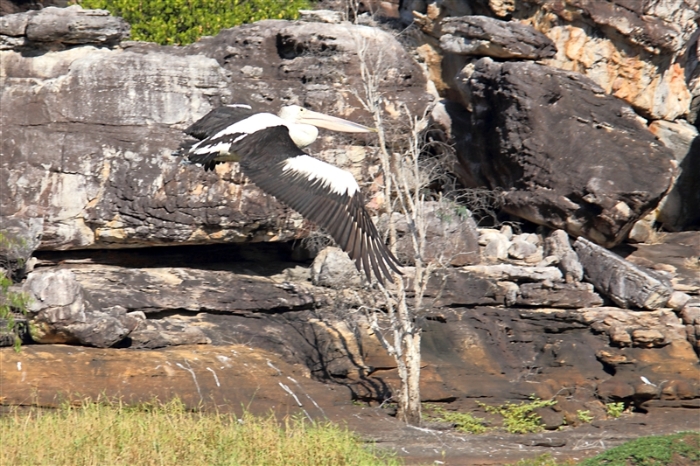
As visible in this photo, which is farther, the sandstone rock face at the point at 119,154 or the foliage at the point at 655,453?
the sandstone rock face at the point at 119,154

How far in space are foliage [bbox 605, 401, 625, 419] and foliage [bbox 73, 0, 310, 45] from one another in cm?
881

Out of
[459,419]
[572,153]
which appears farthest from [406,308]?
[572,153]

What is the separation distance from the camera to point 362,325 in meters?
14.6

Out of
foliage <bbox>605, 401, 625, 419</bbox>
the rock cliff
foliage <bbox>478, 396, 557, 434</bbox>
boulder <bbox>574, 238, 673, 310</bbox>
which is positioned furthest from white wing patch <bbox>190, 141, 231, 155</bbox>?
boulder <bbox>574, 238, 673, 310</bbox>

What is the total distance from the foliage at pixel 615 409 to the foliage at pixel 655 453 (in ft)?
12.7

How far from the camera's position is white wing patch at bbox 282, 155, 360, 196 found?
29.9 feet

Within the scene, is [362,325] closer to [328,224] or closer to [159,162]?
[159,162]

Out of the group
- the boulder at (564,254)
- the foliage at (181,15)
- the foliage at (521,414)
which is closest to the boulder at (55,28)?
the foliage at (181,15)

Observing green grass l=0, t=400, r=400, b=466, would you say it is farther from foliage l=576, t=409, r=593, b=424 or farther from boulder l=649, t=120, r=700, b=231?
boulder l=649, t=120, r=700, b=231

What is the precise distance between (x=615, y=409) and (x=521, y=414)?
1.40m

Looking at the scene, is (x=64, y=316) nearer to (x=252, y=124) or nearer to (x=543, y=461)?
(x=252, y=124)

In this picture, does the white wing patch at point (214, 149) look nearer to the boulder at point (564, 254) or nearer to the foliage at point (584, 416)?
the foliage at point (584, 416)

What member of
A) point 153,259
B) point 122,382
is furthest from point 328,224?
point 153,259

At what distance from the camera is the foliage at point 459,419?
525 inches
